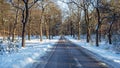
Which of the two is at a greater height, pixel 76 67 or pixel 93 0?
pixel 93 0

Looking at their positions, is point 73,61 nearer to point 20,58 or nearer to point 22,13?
point 20,58

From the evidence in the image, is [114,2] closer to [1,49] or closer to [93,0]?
[93,0]

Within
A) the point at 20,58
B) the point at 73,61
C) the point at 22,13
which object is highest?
the point at 22,13

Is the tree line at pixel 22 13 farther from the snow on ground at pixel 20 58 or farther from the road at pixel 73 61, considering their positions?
the road at pixel 73 61

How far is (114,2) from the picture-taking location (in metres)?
43.8

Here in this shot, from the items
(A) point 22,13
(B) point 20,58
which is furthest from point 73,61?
(A) point 22,13

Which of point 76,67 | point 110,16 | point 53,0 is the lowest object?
point 76,67

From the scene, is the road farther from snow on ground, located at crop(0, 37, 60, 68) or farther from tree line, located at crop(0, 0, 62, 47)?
tree line, located at crop(0, 0, 62, 47)

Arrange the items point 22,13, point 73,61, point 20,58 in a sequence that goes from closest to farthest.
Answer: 1. point 20,58
2. point 73,61
3. point 22,13

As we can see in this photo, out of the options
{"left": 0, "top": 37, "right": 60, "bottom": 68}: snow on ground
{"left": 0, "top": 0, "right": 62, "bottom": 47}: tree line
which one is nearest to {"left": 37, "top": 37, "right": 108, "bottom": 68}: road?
{"left": 0, "top": 37, "right": 60, "bottom": 68}: snow on ground

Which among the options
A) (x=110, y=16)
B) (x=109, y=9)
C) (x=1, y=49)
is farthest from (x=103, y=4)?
(x=1, y=49)

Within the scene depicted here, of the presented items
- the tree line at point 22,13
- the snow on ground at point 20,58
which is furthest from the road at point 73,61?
the tree line at point 22,13

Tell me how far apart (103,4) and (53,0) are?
17.9m

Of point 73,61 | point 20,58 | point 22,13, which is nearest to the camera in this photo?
point 20,58
